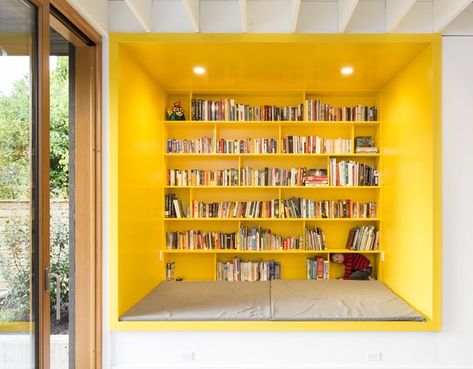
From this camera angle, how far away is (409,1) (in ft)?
8.76

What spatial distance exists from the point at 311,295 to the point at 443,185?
4.66 feet

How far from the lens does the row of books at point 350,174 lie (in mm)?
4602

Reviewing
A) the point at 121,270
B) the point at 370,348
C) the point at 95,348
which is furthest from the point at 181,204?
the point at 370,348

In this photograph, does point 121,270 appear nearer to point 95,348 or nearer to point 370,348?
point 95,348

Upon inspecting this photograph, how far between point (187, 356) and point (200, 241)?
5.28 feet

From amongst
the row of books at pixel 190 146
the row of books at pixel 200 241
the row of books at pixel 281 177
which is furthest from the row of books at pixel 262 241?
the row of books at pixel 190 146

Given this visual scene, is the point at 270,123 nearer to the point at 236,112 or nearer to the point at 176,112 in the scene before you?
the point at 236,112

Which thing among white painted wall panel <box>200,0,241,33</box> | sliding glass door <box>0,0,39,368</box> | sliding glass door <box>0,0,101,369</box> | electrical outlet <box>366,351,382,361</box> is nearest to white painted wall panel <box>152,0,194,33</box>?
white painted wall panel <box>200,0,241,33</box>

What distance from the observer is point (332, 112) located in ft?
15.1

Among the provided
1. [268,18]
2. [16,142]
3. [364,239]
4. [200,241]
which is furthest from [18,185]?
[364,239]

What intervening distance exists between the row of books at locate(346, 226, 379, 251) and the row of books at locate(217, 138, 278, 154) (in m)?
1.22

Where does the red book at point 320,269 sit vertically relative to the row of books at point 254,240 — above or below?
below

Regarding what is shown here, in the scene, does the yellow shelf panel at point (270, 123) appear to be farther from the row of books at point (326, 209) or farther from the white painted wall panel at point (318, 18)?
the white painted wall panel at point (318, 18)

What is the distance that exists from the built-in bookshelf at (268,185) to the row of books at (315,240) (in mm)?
11
